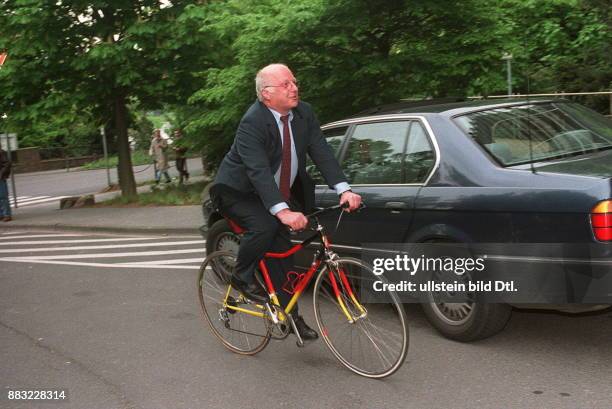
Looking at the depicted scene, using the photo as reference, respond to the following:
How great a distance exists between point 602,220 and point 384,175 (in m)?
1.72

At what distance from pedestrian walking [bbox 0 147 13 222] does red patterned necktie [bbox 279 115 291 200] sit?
1337 cm

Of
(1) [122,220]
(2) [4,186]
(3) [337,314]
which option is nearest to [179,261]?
(3) [337,314]

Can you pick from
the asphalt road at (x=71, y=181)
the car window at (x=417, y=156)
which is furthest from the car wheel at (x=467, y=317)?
the asphalt road at (x=71, y=181)

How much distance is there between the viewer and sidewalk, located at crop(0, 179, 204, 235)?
12.1 m

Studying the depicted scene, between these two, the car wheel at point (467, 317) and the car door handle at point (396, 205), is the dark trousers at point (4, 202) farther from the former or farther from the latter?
the car wheel at point (467, 317)

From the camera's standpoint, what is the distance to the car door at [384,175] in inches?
192

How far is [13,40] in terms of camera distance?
1589 centimetres

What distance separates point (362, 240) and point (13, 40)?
13.4 meters

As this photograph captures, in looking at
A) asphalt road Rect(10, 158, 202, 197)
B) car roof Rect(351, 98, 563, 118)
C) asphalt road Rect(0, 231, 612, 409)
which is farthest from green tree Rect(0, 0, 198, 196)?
car roof Rect(351, 98, 563, 118)

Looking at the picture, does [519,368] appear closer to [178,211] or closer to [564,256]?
[564,256]

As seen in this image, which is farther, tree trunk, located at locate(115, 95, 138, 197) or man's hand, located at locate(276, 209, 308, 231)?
tree trunk, located at locate(115, 95, 138, 197)

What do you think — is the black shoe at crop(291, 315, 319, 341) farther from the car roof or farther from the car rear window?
the car roof

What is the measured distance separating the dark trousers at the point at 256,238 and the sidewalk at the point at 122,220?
692 centimetres

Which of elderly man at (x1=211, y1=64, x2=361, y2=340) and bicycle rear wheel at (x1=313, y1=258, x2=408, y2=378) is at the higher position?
elderly man at (x1=211, y1=64, x2=361, y2=340)
